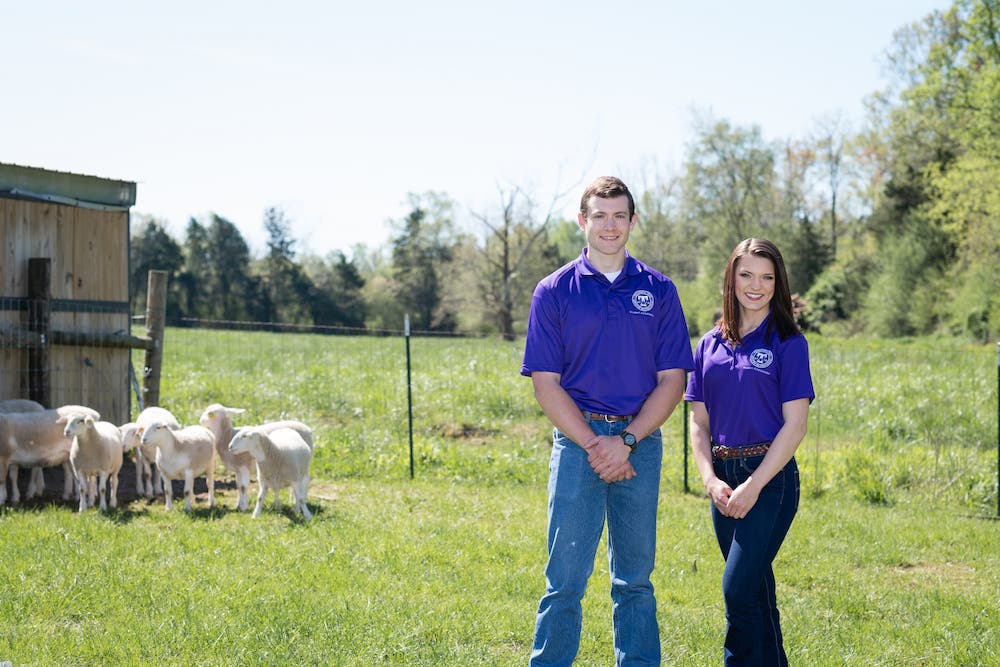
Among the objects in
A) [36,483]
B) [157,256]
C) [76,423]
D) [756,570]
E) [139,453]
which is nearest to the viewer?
[756,570]

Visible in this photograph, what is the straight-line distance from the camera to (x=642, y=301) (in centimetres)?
421

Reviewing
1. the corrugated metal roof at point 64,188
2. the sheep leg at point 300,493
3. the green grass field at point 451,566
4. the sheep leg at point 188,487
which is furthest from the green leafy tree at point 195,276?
the sheep leg at point 300,493

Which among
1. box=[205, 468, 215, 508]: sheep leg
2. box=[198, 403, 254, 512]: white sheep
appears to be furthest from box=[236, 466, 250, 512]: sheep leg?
box=[205, 468, 215, 508]: sheep leg

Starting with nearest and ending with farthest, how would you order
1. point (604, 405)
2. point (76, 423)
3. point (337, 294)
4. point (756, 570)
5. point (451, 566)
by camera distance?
point (756, 570) → point (604, 405) → point (451, 566) → point (76, 423) → point (337, 294)

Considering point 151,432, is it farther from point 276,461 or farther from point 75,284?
point 75,284

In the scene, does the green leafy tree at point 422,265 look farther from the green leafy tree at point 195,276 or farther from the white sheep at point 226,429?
the white sheep at point 226,429

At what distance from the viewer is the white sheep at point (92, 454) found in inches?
336

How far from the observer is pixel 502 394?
52.6ft

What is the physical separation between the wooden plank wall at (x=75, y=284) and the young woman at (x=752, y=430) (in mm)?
8577

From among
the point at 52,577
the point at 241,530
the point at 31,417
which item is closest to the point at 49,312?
the point at 31,417

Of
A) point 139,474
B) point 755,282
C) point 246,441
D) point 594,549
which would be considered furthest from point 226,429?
point 755,282

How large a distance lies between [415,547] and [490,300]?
4793 cm

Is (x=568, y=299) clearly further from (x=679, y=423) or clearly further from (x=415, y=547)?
(x=679, y=423)

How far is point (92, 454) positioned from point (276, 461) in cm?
172
